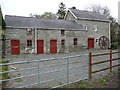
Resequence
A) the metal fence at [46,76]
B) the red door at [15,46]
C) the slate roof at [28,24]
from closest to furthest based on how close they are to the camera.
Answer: the metal fence at [46,76]
the red door at [15,46]
the slate roof at [28,24]

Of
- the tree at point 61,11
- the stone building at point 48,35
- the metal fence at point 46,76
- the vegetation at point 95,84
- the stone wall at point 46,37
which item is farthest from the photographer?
the tree at point 61,11

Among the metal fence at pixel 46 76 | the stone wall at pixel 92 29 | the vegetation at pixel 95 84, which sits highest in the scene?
the stone wall at pixel 92 29

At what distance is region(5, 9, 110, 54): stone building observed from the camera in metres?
17.3

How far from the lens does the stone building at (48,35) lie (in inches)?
680

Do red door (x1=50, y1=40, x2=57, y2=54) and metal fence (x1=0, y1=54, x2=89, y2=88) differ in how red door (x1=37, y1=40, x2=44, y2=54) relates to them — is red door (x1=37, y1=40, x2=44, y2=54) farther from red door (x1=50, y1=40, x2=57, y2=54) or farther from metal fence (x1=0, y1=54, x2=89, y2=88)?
metal fence (x1=0, y1=54, x2=89, y2=88)

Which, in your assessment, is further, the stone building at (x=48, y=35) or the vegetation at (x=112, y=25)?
the vegetation at (x=112, y=25)

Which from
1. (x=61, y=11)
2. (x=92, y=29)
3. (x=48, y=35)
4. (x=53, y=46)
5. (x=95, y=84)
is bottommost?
(x=95, y=84)

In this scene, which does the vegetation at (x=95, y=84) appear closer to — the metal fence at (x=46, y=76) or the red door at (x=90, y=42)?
the metal fence at (x=46, y=76)

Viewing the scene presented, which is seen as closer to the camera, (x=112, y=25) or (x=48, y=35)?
(x=48, y=35)

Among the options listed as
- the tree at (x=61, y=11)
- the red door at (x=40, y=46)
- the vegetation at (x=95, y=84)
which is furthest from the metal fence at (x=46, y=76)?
the tree at (x=61, y=11)

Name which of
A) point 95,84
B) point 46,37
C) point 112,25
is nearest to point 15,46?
point 46,37

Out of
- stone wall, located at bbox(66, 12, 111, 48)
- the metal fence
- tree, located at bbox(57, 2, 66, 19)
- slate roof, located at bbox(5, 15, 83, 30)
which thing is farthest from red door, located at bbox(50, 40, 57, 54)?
tree, located at bbox(57, 2, 66, 19)

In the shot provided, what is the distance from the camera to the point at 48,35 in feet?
62.4

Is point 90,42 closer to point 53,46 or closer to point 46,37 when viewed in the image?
point 53,46
